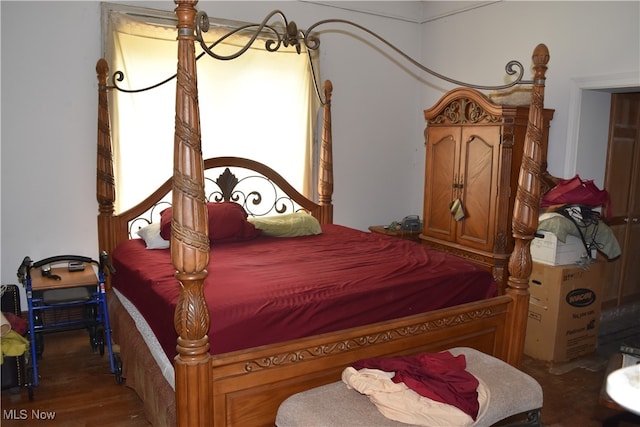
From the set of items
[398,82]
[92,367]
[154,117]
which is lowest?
[92,367]

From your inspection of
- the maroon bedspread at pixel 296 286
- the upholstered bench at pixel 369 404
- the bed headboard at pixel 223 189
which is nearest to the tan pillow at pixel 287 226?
the maroon bedspread at pixel 296 286

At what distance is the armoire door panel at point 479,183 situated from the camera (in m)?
4.09

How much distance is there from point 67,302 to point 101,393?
59 centimetres

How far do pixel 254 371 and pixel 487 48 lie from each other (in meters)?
3.88

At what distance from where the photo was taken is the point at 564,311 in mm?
3553

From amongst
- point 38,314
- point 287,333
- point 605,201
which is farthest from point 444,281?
point 38,314

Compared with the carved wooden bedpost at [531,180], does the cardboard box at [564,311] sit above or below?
below

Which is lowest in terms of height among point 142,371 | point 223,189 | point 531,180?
point 142,371

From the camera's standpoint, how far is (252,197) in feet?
15.0

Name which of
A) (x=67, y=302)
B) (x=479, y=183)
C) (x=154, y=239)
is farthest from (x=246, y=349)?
(x=479, y=183)

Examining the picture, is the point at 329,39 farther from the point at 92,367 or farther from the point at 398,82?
the point at 92,367

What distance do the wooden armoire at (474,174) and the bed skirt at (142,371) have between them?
2.67 m

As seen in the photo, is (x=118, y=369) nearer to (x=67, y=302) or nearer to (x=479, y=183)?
(x=67, y=302)

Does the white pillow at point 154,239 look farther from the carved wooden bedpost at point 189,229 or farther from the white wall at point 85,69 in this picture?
the carved wooden bedpost at point 189,229
